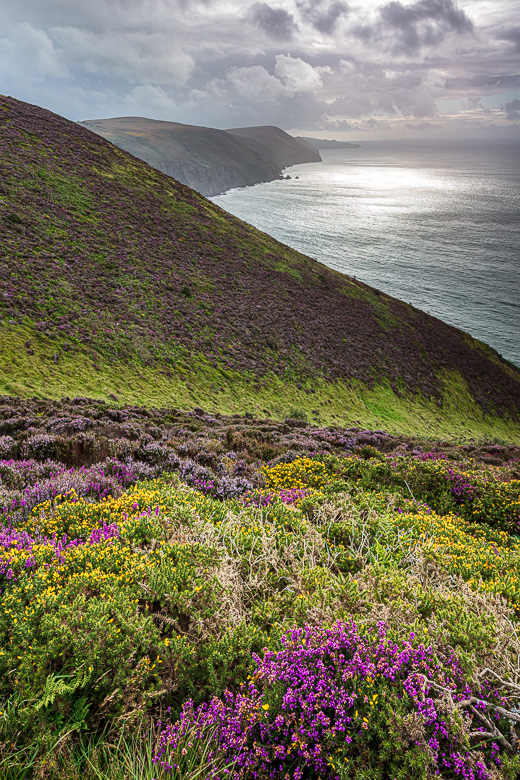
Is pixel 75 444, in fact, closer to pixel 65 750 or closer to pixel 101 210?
pixel 65 750

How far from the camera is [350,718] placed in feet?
9.32

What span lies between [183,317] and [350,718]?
30.6 m

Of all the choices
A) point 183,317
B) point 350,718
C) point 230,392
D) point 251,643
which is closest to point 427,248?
point 183,317

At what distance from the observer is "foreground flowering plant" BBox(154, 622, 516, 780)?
8.73 ft

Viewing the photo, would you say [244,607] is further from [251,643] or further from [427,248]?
[427,248]

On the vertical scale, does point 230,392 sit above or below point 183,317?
below

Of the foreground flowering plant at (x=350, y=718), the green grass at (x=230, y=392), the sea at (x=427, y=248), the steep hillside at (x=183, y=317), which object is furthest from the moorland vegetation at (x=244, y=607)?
the sea at (x=427, y=248)

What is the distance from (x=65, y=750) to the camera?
270 cm

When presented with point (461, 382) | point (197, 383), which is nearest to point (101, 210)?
point (197, 383)

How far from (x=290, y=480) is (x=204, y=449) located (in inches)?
128

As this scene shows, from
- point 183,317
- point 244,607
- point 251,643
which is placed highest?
point 251,643

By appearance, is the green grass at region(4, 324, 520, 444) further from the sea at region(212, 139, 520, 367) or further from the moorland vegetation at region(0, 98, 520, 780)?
the sea at region(212, 139, 520, 367)

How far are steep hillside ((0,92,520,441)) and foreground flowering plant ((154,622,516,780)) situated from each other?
60.4 ft

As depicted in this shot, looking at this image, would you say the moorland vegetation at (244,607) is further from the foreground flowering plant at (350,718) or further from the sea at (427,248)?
the sea at (427,248)
